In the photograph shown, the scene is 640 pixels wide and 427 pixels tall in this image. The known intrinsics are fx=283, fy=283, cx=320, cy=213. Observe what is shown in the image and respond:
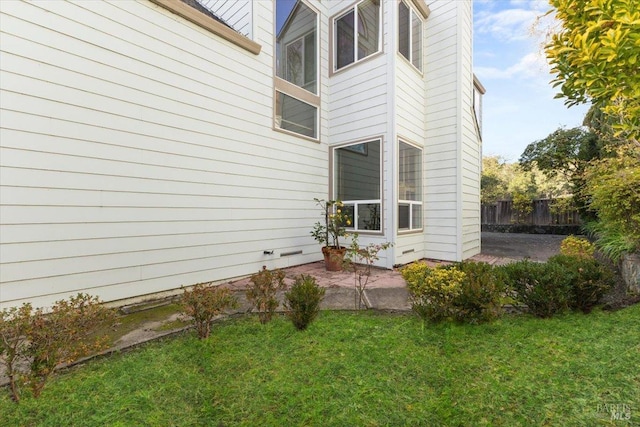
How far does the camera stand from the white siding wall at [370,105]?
577 centimetres

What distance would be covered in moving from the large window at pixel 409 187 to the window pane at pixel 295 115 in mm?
2101

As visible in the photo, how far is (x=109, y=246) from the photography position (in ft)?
12.2

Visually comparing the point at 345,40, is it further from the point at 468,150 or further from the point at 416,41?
the point at 468,150

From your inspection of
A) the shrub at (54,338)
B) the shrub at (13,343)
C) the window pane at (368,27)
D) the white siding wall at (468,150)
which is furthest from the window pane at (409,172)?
the shrub at (13,343)

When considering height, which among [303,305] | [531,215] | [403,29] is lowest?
[303,305]

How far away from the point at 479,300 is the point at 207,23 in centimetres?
559

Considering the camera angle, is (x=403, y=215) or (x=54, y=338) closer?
(x=54, y=338)

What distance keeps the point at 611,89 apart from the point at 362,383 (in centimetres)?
267

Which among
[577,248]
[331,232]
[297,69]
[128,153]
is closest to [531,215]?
[577,248]

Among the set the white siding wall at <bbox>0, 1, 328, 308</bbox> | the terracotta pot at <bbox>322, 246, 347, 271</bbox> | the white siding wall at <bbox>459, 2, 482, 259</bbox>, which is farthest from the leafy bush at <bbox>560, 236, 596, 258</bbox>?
the white siding wall at <bbox>0, 1, 328, 308</bbox>

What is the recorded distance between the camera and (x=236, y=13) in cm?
603

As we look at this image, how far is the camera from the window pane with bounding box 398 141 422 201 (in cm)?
607

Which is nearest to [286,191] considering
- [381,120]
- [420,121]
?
[381,120]

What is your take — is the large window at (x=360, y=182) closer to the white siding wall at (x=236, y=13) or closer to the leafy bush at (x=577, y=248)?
the white siding wall at (x=236, y=13)
